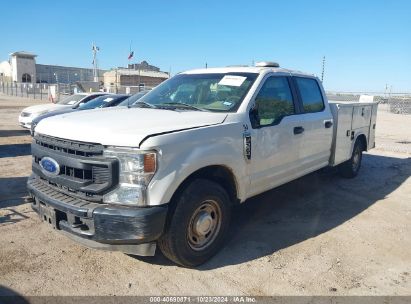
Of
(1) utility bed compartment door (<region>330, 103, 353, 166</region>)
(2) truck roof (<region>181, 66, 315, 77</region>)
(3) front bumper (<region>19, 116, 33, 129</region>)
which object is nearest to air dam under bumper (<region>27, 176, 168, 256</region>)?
(2) truck roof (<region>181, 66, 315, 77</region>)

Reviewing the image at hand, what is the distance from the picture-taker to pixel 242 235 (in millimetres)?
4430

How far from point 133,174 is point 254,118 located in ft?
5.36

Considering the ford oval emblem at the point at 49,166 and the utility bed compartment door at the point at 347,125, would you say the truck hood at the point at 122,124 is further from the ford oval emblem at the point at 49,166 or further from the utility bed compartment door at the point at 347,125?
the utility bed compartment door at the point at 347,125

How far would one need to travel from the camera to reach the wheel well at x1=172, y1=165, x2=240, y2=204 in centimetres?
346

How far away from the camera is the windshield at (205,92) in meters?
4.11

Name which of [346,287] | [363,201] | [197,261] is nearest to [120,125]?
[197,261]

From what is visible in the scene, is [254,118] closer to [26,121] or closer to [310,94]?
[310,94]

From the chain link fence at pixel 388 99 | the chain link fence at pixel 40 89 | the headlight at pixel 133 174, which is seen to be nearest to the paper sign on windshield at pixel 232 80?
the headlight at pixel 133 174

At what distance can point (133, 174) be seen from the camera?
3029 millimetres

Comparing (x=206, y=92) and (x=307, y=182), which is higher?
(x=206, y=92)

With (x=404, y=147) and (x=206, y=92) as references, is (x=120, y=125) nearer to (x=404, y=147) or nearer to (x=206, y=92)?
(x=206, y=92)

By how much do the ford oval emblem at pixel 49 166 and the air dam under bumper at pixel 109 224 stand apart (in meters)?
0.25

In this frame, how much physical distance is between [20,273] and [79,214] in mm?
938

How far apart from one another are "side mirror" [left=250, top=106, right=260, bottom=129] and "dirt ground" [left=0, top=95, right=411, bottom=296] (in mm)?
1340
